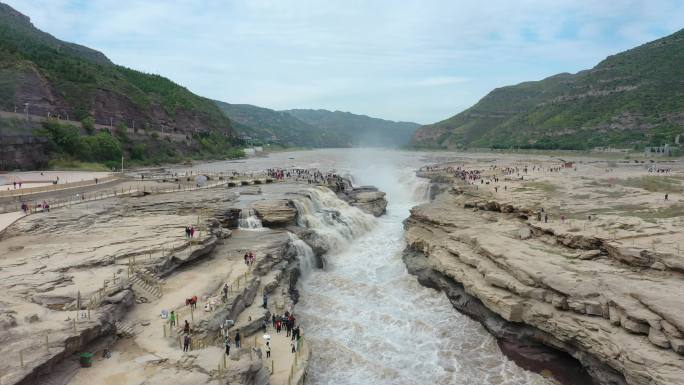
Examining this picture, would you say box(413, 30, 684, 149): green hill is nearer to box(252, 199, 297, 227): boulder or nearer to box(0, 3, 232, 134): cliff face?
box(252, 199, 297, 227): boulder

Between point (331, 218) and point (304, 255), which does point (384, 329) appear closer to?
point (304, 255)

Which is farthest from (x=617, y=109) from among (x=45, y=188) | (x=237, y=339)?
(x=237, y=339)

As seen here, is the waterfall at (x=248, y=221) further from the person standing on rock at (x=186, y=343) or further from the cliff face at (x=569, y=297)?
the person standing on rock at (x=186, y=343)

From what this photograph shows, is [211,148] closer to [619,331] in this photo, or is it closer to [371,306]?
[371,306]

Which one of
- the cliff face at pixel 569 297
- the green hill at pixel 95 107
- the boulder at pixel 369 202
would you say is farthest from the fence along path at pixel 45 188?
the cliff face at pixel 569 297

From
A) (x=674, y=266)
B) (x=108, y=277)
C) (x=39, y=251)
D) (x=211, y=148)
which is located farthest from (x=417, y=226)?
(x=211, y=148)

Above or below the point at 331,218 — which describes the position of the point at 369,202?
above
